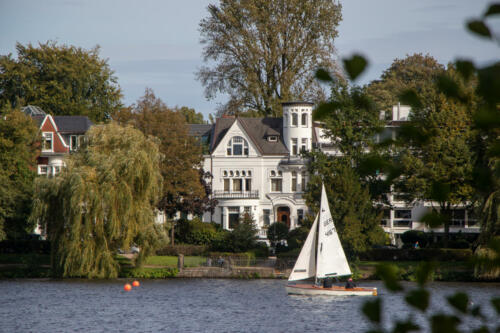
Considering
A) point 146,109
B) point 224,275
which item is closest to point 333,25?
point 146,109

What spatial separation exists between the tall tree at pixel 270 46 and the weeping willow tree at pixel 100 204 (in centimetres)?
2474

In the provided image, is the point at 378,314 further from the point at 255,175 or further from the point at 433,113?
the point at 255,175

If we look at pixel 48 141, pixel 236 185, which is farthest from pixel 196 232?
pixel 48 141

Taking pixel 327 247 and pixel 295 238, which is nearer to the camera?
pixel 327 247

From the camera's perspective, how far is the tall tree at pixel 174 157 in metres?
57.8

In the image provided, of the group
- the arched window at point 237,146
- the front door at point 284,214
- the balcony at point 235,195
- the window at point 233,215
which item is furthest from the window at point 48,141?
the front door at point 284,214

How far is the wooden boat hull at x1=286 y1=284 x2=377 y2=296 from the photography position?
132ft

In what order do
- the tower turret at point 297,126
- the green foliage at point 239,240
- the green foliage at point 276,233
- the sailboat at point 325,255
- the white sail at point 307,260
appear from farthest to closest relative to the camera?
the tower turret at point 297,126 → the green foliage at point 276,233 → the green foliage at point 239,240 → the white sail at point 307,260 → the sailboat at point 325,255

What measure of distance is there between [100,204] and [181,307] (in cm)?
864

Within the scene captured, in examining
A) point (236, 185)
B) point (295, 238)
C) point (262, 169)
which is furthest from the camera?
point (236, 185)

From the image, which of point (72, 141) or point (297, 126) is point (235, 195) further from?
point (72, 141)

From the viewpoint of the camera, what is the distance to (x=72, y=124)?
221 feet

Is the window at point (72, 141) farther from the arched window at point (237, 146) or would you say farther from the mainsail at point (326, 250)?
the mainsail at point (326, 250)

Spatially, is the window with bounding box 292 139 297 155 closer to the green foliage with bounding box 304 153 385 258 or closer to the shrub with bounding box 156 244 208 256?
the shrub with bounding box 156 244 208 256
